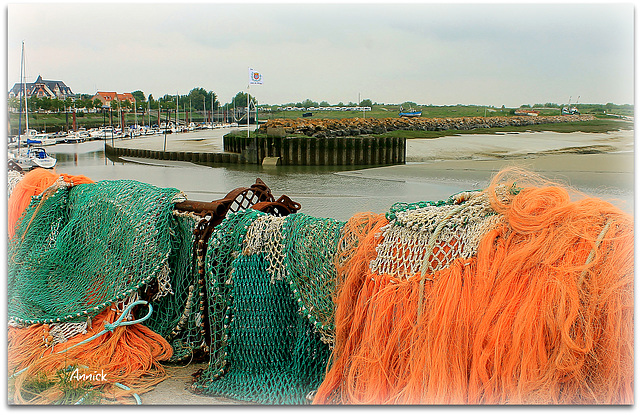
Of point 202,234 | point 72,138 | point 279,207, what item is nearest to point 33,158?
point 279,207

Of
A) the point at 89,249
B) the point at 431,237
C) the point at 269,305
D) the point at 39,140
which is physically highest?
the point at 39,140

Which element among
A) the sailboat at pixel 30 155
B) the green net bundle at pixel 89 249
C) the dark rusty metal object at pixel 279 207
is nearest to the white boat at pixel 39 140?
the sailboat at pixel 30 155

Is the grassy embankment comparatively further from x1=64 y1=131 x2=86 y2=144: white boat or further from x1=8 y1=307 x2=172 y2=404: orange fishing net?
x1=8 y1=307 x2=172 y2=404: orange fishing net

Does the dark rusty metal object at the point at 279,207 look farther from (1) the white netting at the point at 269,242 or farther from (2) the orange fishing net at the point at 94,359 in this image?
(2) the orange fishing net at the point at 94,359

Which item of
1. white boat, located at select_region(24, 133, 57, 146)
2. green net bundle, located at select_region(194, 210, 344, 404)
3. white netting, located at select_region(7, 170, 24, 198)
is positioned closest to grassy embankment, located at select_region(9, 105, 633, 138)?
white boat, located at select_region(24, 133, 57, 146)

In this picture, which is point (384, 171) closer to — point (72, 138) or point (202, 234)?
point (72, 138)

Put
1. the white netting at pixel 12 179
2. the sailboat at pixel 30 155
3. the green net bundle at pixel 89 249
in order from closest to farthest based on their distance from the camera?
the green net bundle at pixel 89 249 < the white netting at pixel 12 179 < the sailboat at pixel 30 155
